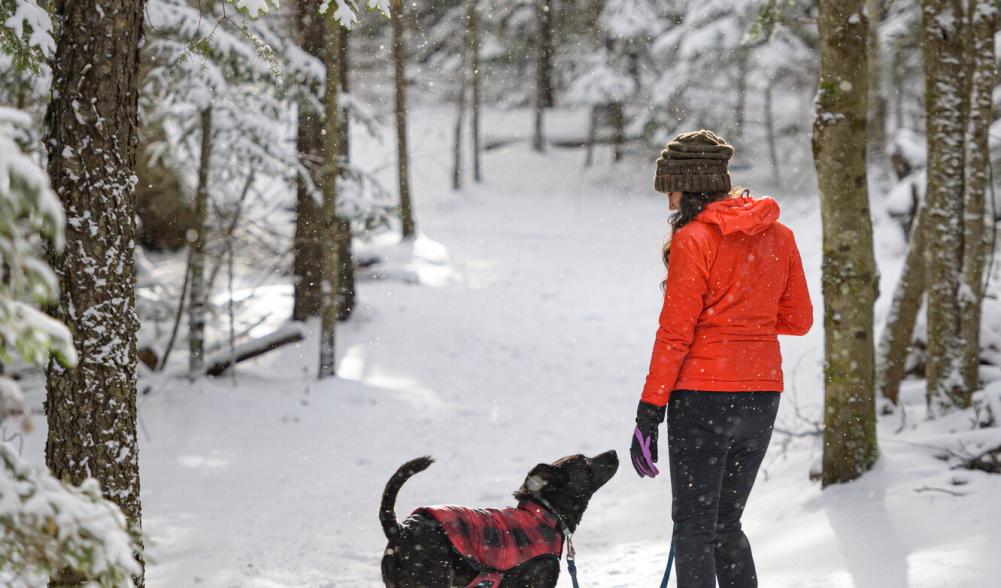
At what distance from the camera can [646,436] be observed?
A: 334cm

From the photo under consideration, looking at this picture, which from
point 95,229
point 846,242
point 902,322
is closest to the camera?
point 95,229

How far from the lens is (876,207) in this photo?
19.2 metres

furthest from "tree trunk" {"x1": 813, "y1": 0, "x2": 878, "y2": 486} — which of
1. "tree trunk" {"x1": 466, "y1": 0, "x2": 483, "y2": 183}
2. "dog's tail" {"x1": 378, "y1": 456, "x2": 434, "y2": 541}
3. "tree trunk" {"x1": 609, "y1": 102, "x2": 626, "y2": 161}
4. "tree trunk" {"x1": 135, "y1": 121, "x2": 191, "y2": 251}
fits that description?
"tree trunk" {"x1": 609, "y1": 102, "x2": 626, "y2": 161}

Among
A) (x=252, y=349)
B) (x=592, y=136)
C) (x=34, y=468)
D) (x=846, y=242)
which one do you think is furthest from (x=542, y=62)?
(x=34, y=468)

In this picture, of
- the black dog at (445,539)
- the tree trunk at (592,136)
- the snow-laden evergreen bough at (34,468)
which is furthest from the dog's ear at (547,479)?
the tree trunk at (592,136)

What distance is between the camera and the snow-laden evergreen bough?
5.15ft

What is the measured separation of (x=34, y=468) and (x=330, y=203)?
7.38 metres

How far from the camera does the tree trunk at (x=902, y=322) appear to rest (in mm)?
7012

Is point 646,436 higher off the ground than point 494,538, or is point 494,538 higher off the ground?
point 646,436

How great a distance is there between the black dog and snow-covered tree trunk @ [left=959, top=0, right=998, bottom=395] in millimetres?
3970

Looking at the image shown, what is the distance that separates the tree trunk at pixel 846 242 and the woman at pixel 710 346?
6.46ft

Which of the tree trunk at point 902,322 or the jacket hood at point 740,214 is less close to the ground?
the jacket hood at point 740,214

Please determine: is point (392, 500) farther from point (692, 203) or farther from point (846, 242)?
point (846, 242)

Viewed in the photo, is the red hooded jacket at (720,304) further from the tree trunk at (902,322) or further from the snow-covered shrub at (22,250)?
the tree trunk at (902,322)
